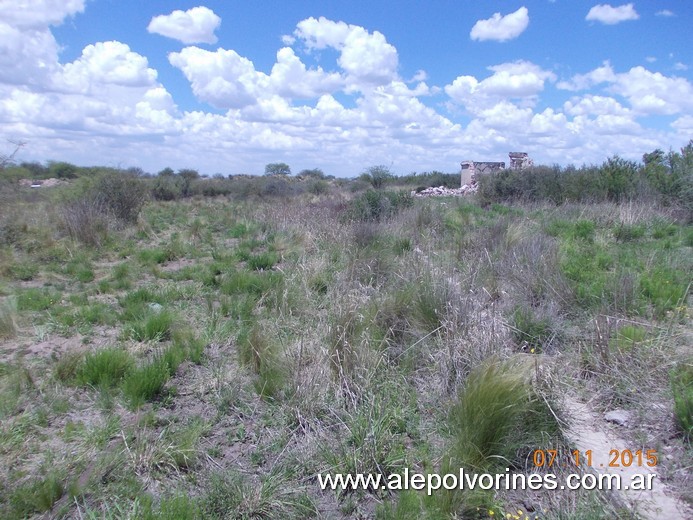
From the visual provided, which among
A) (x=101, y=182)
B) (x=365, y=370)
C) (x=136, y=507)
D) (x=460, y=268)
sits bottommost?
(x=136, y=507)

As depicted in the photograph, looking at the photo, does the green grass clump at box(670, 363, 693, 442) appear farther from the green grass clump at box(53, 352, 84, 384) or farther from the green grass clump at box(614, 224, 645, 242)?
the green grass clump at box(614, 224, 645, 242)

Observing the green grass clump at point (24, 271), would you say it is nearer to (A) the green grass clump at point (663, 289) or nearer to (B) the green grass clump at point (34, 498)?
(B) the green grass clump at point (34, 498)

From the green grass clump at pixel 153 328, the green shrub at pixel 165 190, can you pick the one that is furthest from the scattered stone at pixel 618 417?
the green shrub at pixel 165 190

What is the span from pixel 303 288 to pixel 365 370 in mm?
2584

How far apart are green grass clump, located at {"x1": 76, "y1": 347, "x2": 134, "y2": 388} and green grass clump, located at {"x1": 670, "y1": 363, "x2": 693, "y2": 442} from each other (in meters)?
4.21

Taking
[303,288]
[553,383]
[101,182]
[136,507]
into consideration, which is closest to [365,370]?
[553,383]

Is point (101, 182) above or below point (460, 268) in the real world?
above

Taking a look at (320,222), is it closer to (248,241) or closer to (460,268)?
(248,241)

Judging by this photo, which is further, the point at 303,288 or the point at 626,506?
the point at 303,288

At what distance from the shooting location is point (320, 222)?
11242 millimetres
